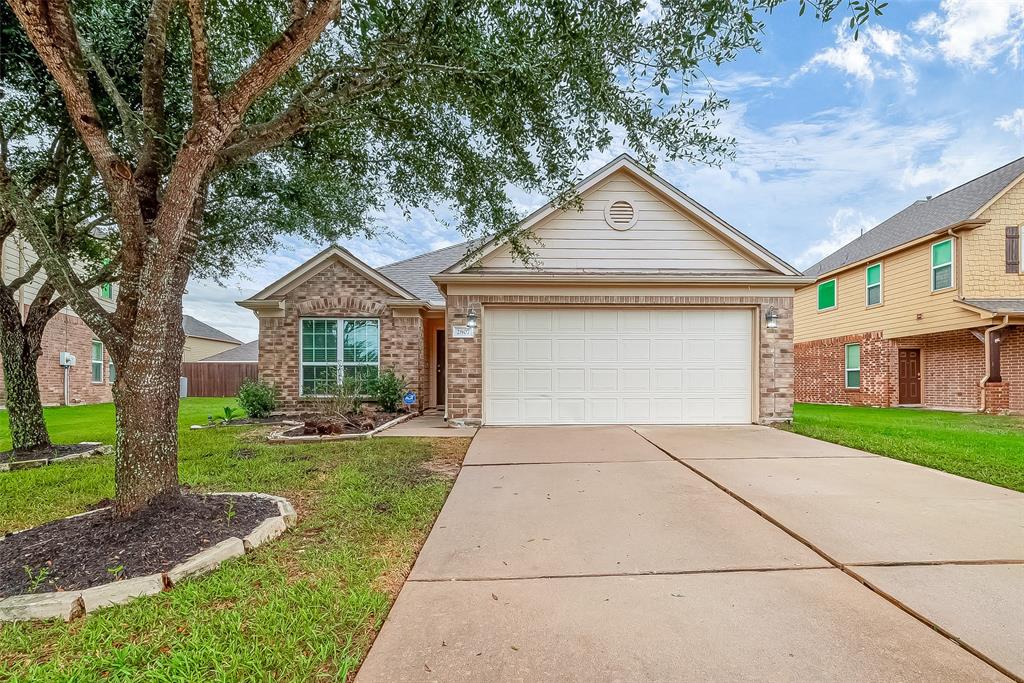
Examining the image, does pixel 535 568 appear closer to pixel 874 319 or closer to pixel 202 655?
pixel 202 655

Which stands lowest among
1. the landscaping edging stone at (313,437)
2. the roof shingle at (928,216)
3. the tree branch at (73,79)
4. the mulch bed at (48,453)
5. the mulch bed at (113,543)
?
the landscaping edging stone at (313,437)

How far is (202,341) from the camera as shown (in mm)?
30469

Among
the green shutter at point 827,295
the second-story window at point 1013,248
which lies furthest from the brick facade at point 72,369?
the second-story window at point 1013,248

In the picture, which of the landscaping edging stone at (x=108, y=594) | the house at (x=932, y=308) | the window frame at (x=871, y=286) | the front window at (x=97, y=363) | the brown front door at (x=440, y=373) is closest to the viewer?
the landscaping edging stone at (x=108, y=594)

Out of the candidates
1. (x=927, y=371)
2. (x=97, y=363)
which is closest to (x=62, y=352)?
(x=97, y=363)

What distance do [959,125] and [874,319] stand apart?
6.42 m

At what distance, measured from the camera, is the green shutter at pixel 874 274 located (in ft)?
46.5

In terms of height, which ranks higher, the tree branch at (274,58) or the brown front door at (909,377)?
the tree branch at (274,58)

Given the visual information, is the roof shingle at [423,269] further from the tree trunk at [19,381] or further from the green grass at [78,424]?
the tree trunk at [19,381]

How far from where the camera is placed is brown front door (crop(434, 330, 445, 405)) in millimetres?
12352

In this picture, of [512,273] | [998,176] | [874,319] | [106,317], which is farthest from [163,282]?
[998,176]

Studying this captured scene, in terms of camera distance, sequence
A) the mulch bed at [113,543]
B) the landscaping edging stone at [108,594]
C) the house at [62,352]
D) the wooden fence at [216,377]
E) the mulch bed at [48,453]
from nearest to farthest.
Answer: the landscaping edging stone at [108,594] < the mulch bed at [113,543] < the mulch bed at [48,453] < the house at [62,352] < the wooden fence at [216,377]

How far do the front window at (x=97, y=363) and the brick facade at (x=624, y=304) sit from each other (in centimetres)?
1527

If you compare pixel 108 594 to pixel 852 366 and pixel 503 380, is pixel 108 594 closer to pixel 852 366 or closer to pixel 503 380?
pixel 503 380
